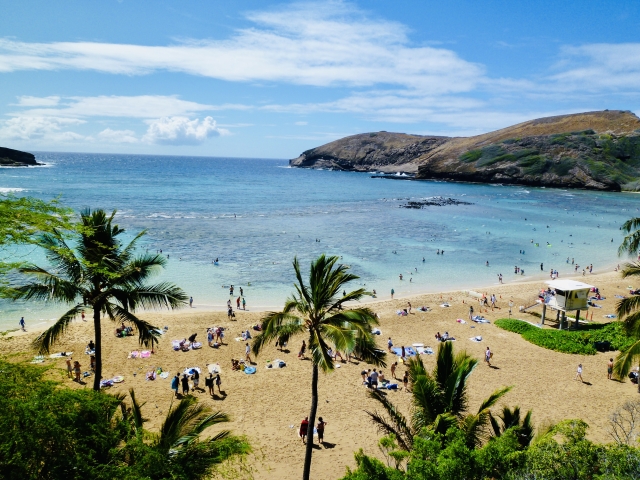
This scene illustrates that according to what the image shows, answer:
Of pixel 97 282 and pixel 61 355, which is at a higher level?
pixel 97 282

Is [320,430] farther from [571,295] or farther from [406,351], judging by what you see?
[571,295]

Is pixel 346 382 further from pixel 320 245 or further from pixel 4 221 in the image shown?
pixel 320 245

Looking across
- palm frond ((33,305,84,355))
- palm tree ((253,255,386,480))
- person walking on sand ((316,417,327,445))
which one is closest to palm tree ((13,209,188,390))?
palm frond ((33,305,84,355))

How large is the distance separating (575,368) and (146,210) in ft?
213

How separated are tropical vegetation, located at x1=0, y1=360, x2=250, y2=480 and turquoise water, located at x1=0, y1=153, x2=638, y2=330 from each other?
24.5 m

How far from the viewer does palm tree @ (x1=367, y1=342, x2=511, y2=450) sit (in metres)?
8.79

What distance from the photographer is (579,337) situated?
24.3 m

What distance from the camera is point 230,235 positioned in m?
55.1

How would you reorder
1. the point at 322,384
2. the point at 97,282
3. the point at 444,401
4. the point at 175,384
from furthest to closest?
the point at 322,384
the point at 175,384
the point at 97,282
the point at 444,401

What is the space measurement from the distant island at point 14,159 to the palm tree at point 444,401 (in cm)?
17936

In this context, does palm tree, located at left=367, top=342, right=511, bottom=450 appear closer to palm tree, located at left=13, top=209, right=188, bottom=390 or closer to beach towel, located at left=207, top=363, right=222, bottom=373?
palm tree, located at left=13, top=209, right=188, bottom=390

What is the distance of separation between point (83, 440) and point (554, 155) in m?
148

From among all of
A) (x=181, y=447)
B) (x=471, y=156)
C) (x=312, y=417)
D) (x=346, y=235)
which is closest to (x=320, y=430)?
(x=312, y=417)

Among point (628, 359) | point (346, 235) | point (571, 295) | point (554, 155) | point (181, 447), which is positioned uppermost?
point (554, 155)
